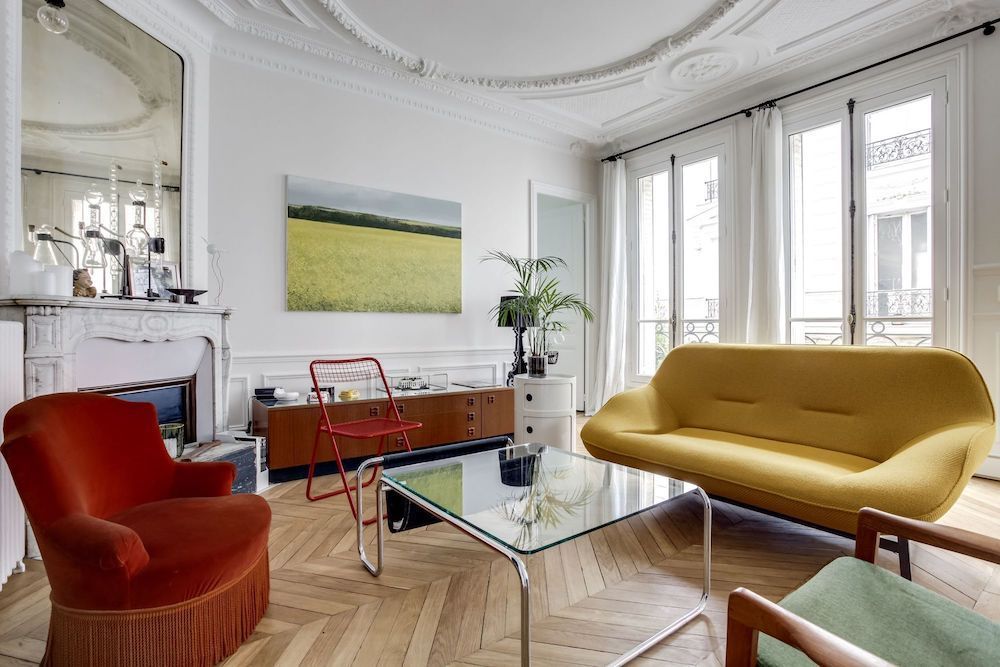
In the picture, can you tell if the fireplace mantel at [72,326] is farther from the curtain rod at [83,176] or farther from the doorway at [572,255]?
the doorway at [572,255]

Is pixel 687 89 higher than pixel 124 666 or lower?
higher

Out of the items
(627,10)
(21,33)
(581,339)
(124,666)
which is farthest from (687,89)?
(124,666)

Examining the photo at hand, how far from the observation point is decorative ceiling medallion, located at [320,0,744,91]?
3.28m

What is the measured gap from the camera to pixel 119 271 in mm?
2744

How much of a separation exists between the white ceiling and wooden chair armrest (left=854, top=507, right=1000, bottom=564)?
325 cm

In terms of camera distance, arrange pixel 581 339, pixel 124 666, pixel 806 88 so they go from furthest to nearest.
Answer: pixel 581 339, pixel 806 88, pixel 124 666

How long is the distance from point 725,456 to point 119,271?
335 centimetres

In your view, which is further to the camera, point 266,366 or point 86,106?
point 266,366

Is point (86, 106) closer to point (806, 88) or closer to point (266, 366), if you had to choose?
point (266, 366)

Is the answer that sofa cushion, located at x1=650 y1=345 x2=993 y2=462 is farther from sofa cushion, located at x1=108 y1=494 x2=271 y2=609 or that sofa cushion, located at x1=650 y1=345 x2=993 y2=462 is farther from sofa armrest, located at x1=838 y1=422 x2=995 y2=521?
sofa cushion, located at x1=108 y1=494 x2=271 y2=609

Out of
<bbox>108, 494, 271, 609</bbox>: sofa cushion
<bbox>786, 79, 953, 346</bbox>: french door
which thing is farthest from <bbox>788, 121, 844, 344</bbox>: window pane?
<bbox>108, 494, 271, 609</bbox>: sofa cushion

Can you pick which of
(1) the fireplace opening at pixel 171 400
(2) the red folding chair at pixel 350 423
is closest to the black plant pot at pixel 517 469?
(2) the red folding chair at pixel 350 423

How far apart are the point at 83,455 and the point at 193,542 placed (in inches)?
20.3

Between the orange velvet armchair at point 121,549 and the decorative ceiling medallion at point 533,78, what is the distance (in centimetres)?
287
